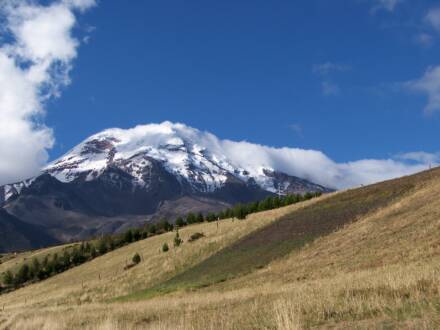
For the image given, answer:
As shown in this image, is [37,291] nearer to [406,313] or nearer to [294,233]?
[294,233]

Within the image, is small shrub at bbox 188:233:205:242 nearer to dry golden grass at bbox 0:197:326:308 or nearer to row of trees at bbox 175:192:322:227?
dry golden grass at bbox 0:197:326:308

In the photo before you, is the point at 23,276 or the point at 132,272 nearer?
the point at 132,272

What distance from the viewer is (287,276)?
34.8 metres

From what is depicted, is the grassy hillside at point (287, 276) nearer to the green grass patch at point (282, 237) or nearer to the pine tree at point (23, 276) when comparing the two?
the green grass patch at point (282, 237)

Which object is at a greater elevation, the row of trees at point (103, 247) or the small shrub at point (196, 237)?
the row of trees at point (103, 247)

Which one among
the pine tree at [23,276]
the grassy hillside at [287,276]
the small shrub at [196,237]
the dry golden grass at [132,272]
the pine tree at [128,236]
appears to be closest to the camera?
the grassy hillside at [287,276]

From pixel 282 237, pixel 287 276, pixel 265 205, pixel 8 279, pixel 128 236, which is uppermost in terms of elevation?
pixel 265 205

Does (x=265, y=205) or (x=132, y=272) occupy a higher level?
(x=265, y=205)

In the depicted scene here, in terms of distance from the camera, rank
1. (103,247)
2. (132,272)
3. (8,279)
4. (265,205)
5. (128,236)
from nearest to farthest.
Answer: (132,272), (265,205), (8,279), (103,247), (128,236)

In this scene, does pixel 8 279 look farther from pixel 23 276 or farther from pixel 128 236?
pixel 128 236

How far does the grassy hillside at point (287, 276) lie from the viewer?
13.4 metres

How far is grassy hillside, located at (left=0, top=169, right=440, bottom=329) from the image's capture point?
13.4m

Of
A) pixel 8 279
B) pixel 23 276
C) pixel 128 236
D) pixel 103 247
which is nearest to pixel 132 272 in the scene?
pixel 23 276

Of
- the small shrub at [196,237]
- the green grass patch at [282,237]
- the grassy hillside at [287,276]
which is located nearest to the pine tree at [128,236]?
the grassy hillside at [287,276]
